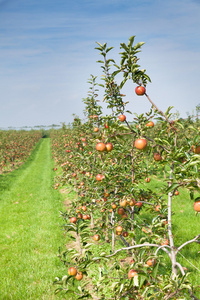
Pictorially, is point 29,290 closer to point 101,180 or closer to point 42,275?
point 42,275

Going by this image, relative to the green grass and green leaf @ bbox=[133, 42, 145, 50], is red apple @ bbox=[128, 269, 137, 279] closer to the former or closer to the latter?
the green grass

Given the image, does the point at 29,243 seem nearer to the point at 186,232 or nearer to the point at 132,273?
the point at 186,232

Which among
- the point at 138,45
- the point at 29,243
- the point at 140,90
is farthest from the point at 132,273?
the point at 29,243

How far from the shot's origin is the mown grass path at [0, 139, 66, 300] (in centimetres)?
380

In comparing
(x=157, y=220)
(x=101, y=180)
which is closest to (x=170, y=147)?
(x=157, y=220)

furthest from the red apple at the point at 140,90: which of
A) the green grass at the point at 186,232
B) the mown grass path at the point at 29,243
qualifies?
the mown grass path at the point at 29,243

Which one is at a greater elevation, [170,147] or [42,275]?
[170,147]

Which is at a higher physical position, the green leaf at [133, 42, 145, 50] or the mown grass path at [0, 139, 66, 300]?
the green leaf at [133, 42, 145, 50]

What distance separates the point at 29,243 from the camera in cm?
539

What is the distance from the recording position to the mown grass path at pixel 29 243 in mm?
3804

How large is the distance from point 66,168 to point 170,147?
638 centimetres

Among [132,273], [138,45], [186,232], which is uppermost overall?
[138,45]

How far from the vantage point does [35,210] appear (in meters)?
7.77

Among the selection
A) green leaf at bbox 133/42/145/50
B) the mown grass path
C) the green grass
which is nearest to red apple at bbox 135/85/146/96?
green leaf at bbox 133/42/145/50
